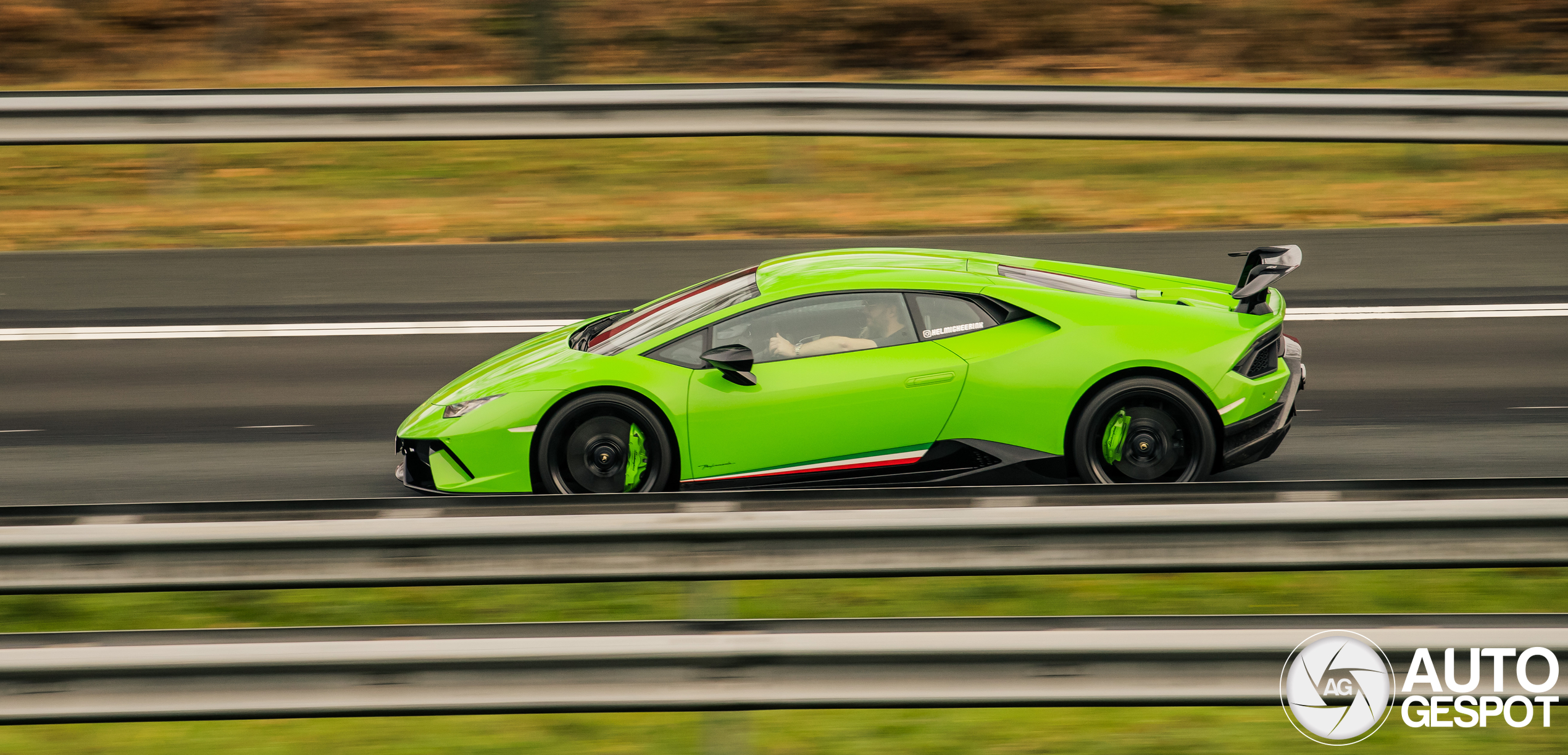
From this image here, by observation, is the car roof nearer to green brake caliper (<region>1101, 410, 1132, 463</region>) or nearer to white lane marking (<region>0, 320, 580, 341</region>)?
green brake caliper (<region>1101, 410, 1132, 463</region>)

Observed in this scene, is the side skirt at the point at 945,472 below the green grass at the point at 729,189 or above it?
below

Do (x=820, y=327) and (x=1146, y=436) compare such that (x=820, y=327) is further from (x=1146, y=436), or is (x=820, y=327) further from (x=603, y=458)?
(x=1146, y=436)

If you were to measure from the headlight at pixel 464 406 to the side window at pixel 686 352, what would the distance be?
0.77 m

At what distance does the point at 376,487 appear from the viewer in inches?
300

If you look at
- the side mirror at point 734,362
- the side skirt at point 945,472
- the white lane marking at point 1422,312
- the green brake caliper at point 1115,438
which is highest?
the white lane marking at point 1422,312

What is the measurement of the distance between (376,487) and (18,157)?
7.64 m

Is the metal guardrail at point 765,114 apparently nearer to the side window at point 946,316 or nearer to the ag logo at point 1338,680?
the side window at point 946,316

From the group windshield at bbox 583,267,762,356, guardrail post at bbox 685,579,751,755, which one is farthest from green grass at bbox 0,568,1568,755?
windshield at bbox 583,267,762,356

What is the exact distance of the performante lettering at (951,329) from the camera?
685 cm

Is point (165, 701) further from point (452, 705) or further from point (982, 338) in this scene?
point (982, 338)

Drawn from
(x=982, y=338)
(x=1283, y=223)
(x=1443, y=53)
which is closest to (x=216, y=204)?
(x=982, y=338)

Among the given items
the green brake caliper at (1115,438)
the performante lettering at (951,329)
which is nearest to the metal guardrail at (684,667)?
the green brake caliper at (1115,438)

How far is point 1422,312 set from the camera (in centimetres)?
983

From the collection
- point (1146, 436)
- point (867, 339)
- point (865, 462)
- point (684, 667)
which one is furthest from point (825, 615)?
point (684, 667)
